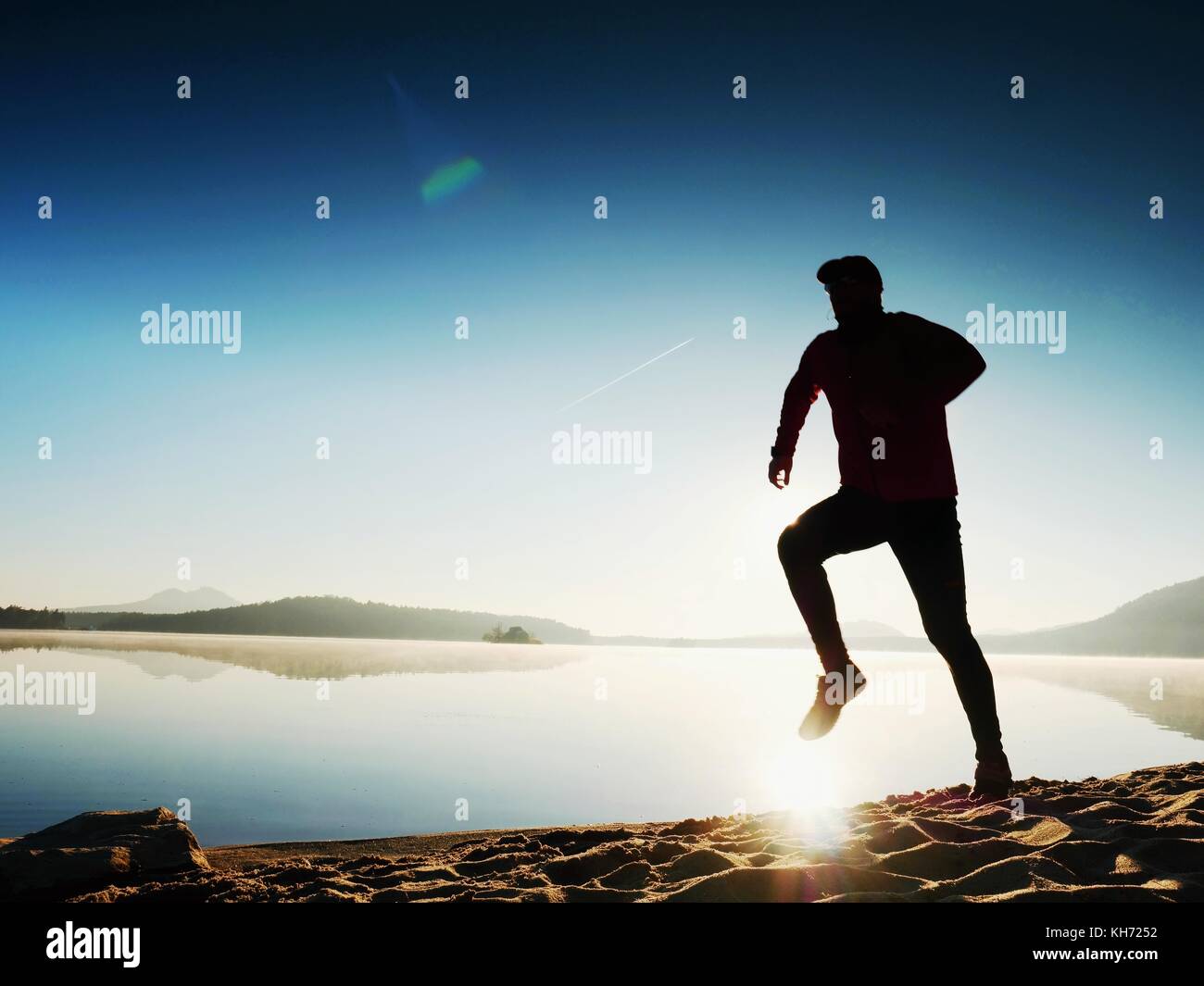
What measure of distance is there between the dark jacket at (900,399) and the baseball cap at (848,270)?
0.71 feet

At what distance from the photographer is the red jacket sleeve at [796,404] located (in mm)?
4223

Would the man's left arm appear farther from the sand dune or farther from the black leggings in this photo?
the sand dune

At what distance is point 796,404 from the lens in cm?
426

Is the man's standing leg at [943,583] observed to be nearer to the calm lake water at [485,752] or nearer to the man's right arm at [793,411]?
the man's right arm at [793,411]

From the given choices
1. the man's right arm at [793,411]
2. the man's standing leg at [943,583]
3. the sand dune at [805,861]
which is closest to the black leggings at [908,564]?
the man's standing leg at [943,583]

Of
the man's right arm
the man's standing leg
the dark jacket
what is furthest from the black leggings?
the man's right arm

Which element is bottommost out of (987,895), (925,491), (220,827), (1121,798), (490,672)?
(490,672)

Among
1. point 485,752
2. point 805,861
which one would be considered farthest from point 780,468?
point 485,752
